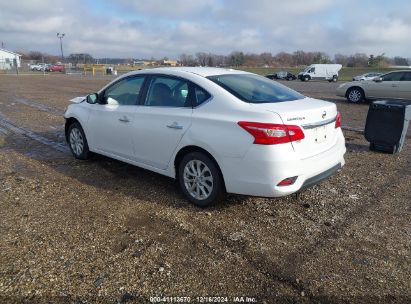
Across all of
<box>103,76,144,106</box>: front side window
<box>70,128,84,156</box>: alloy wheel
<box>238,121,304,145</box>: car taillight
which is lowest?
<box>70,128,84,156</box>: alloy wheel

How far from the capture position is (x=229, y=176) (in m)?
3.91

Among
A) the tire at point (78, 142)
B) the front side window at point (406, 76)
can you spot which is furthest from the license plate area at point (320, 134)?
the front side window at point (406, 76)

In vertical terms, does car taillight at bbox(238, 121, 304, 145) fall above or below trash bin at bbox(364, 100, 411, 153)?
above

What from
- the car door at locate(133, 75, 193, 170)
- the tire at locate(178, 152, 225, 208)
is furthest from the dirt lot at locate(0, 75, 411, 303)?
the car door at locate(133, 75, 193, 170)

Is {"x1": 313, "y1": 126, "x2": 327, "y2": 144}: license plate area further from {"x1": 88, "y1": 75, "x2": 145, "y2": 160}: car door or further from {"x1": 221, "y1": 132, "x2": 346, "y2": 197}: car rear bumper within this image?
{"x1": 88, "y1": 75, "x2": 145, "y2": 160}: car door

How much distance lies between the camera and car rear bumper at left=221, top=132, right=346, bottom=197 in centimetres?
364

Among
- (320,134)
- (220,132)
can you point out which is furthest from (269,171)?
(320,134)

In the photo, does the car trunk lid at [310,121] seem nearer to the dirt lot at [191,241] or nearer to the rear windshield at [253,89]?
the rear windshield at [253,89]

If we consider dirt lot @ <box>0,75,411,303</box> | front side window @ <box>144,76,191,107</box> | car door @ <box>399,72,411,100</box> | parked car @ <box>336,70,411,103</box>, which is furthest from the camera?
parked car @ <box>336,70,411,103</box>

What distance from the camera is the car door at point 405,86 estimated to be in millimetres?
14266

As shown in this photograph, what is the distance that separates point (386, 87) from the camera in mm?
14891

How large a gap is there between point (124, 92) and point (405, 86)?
12920 mm

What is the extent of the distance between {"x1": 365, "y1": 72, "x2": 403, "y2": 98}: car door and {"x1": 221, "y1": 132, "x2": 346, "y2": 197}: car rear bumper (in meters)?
12.6

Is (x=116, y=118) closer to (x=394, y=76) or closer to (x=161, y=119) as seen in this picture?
(x=161, y=119)
